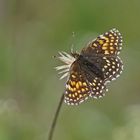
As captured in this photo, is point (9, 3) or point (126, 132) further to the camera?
point (9, 3)

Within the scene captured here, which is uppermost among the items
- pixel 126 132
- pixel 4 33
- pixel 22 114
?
pixel 4 33

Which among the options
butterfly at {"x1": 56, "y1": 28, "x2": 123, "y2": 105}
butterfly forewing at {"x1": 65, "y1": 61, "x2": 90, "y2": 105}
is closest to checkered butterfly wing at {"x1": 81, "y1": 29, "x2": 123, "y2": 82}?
butterfly at {"x1": 56, "y1": 28, "x2": 123, "y2": 105}

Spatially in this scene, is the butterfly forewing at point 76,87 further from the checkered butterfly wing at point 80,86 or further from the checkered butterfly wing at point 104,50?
the checkered butterfly wing at point 104,50

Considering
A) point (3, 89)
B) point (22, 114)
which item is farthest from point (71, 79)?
point (3, 89)

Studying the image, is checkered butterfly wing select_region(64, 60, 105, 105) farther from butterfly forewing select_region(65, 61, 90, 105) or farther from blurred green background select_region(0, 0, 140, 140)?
blurred green background select_region(0, 0, 140, 140)

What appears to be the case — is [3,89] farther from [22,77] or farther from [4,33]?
[4,33]

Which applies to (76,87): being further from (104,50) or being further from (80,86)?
(104,50)

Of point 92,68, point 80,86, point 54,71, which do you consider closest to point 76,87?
point 80,86
